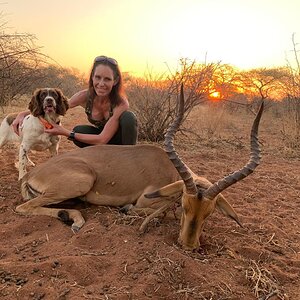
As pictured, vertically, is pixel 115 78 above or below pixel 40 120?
above

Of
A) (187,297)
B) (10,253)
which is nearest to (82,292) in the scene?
(187,297)

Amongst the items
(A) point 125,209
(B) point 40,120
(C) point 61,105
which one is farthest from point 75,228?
(C) point 61,105

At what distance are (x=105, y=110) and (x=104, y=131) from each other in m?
0.54

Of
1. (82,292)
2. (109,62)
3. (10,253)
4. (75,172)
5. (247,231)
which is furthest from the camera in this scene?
(109,62)

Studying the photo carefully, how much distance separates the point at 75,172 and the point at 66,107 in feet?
7.65

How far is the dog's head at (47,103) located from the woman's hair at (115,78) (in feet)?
2.30

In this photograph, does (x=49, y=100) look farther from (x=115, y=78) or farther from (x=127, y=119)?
(x=127, y=119)

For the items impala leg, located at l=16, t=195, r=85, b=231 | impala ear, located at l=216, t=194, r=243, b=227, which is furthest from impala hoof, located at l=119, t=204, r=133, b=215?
impala ear, located at l=216, t=194, r=243, b=227

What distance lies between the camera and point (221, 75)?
459 inches

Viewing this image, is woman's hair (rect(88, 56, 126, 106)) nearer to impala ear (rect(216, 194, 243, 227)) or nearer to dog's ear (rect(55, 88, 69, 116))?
dog's ear (rect(55, 88, 69, 116))

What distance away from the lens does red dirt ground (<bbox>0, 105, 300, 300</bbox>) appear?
3102mm

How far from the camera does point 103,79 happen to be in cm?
591

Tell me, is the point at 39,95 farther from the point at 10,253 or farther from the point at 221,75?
the point at 221,75

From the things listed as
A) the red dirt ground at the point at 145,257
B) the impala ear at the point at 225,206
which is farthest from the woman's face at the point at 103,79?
the impala ear at the point at 225,206
